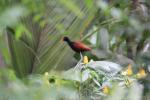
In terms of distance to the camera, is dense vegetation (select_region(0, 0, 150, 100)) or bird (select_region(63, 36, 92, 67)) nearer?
dense vegetation (select_region(0, 0, 150, 100))

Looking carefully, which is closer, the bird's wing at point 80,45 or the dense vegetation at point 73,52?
the dense vegetation at point 73,52

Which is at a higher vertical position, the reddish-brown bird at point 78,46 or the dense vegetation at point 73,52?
the reddish-brown bird at point 78,46

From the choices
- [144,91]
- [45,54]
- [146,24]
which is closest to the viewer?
[144,91]

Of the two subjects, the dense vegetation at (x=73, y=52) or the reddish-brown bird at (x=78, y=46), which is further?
the reddish-brown bird at (x=78, y=46)

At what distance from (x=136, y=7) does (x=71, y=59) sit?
1130 mm

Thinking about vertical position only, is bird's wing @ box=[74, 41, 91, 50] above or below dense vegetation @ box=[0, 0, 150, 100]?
above

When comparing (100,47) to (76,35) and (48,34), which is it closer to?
(76,35)

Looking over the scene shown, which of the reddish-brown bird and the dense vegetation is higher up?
the reddish-brown bird

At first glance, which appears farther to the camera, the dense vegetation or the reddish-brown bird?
the reddish-brown bird

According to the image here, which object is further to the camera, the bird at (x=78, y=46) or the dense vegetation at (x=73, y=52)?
the bird at (x=78, y=46)

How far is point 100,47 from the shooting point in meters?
3.22

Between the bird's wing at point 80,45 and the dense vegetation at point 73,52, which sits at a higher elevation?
the bird's wing at point 80,45

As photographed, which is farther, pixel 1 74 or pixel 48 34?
pixel 48 34

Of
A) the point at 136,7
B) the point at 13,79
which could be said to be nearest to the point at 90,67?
the point at 136,7
